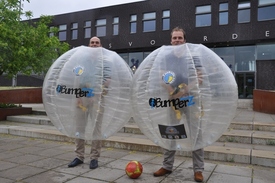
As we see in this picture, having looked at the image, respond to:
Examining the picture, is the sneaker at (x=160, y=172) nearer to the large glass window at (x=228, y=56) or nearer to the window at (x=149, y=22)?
the large glass window at (x=228, y=56)

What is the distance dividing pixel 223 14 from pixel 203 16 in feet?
5.16

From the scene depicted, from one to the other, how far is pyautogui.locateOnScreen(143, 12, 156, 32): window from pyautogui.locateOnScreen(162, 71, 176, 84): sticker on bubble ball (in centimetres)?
2058

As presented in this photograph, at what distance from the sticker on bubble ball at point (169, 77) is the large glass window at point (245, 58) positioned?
19.0m

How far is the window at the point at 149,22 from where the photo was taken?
23.1 meters

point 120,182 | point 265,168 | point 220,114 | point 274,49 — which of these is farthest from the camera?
point 274,49

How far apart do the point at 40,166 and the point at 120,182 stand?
1.70 meters

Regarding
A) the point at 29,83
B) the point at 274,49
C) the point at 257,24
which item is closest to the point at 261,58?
the point at 274,49

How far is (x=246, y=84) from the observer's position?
66.8 ft

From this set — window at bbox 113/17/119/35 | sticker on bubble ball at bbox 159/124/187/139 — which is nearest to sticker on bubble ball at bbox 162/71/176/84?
sticker on bubble ball at bbox 159/124/187/139

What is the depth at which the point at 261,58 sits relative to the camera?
19.8m

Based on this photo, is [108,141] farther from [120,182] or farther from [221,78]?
[221,78]

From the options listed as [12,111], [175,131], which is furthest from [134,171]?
[12,111]

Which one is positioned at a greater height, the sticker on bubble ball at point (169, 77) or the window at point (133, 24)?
the window at point (133, 24)

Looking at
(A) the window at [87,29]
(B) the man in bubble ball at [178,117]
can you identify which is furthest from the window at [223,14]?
(B) the man in bubble ball at [178,117]
